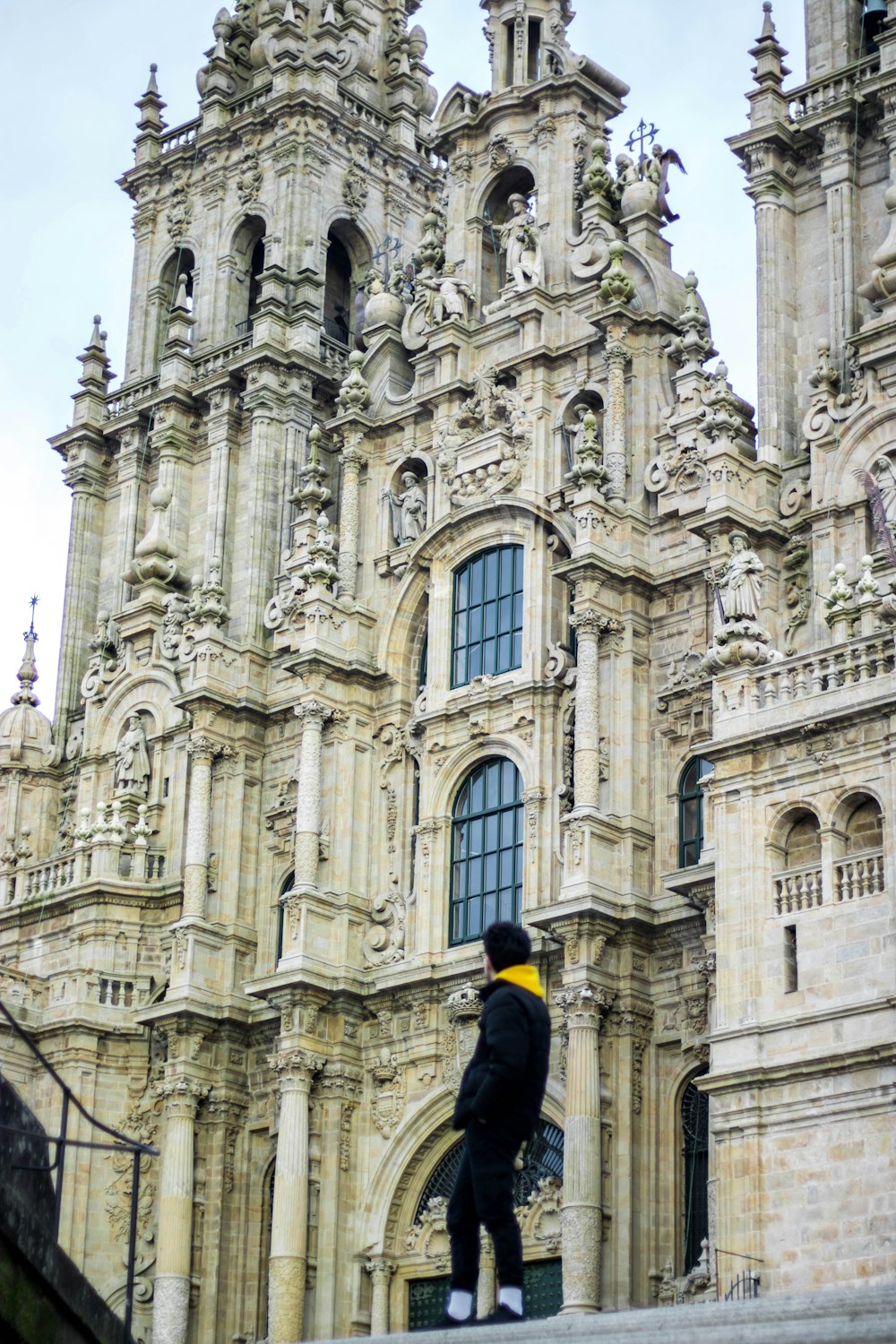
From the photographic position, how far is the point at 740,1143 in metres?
25.9

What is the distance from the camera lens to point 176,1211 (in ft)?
115

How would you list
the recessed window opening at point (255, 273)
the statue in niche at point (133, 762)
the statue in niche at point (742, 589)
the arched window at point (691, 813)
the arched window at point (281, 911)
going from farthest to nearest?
1. the recessed window opening at point (255, 273)
2. the statue in niche at point (133, 762)
3. the arched window at point (281, 911)
4. the arched window at point (691, 813)
5. the statue in niche at point (742, 589)

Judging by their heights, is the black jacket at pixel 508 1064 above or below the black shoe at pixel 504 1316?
above

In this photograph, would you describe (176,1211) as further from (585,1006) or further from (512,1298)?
(512,1298)

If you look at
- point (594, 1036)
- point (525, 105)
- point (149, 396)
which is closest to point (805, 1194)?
point (594, 1036)

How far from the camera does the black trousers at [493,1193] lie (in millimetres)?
14898

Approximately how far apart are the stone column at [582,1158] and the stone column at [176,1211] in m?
6.23

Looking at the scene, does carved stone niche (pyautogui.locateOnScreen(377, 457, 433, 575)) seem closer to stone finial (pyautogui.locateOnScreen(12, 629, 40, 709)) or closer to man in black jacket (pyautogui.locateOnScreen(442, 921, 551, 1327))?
stone finial (pyautogui.locateOnScreen(12, 629, 40, 709))

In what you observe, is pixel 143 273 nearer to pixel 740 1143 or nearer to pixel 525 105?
pixel 525 105

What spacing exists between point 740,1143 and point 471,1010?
821 centimetres

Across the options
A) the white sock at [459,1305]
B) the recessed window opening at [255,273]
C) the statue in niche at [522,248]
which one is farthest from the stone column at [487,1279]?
the recessed window opening at [255,273]

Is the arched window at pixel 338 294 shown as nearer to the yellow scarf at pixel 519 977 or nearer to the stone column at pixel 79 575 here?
the stone column at pixel 79 575

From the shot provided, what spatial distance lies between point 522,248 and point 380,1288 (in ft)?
48.7

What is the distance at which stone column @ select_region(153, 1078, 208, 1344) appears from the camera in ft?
114
